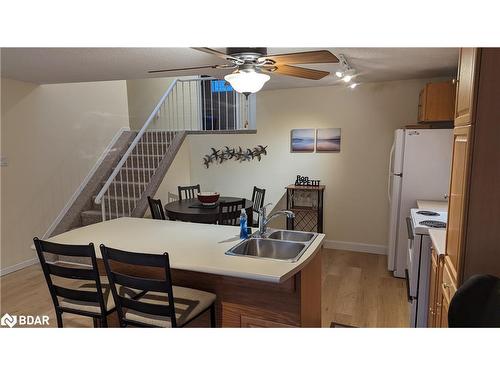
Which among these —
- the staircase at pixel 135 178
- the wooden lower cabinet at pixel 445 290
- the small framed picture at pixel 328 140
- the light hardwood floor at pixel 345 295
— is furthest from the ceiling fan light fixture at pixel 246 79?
the staircase at pixel 135 178

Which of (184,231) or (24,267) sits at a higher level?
(184,231)

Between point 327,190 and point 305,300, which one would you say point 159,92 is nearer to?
point 327,190

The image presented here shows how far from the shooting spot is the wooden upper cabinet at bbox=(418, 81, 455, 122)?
336 cm

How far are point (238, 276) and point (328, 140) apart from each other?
336 centimetres

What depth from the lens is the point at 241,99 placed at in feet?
19.1

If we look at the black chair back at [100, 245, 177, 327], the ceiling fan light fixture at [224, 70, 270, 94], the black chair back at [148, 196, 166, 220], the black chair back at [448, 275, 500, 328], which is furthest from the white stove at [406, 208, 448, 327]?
the black chair back at [148, 196, 166, 220]

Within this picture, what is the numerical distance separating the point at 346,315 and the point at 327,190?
2180 millimetres

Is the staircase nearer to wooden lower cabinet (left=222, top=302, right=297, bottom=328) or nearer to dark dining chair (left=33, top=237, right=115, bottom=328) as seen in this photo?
dark dining chair (left=33, top=237, right=115, bottom=328)

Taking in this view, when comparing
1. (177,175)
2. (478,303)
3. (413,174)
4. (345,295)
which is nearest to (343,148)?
(413,174)

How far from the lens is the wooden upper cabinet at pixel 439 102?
132 inches

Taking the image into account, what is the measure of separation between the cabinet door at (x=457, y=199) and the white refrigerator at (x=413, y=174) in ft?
6.03

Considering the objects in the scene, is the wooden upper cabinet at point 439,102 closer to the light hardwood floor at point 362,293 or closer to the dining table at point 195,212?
the light hardwood floor at point 362,293

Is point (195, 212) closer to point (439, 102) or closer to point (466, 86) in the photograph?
point (466, 86)
